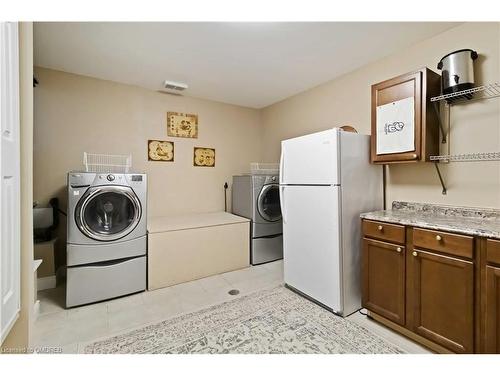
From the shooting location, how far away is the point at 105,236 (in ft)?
7.45

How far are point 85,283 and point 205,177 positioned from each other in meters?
2.03

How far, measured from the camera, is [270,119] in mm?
4008

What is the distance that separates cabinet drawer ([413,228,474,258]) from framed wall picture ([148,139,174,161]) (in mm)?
3033

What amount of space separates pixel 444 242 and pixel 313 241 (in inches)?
39.2

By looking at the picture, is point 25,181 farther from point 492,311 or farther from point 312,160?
point 492,311

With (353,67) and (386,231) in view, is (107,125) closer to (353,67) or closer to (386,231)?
(353,67)

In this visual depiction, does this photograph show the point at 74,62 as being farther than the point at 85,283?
Yes

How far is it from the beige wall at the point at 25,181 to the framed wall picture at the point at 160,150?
6.79 ft

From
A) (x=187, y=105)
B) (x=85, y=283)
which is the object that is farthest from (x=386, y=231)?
(x=187, y=105)

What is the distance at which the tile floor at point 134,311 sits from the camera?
175 centimetres

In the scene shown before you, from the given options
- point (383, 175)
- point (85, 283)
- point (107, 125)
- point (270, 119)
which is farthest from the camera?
point (270, 119)

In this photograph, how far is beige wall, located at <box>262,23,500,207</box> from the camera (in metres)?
1.74

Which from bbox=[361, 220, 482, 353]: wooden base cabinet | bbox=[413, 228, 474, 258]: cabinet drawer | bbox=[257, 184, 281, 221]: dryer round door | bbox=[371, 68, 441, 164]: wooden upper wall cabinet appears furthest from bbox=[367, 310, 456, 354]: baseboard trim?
bbox=[257, 184, 281, 221]: dryer round door
